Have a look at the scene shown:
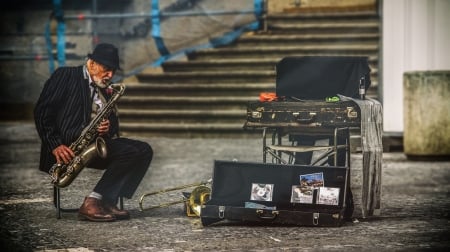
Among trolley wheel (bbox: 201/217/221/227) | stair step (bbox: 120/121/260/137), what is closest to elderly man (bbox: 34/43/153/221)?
trolley wheel (bbox: 201/217/221/227)

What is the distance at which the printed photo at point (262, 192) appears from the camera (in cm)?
790

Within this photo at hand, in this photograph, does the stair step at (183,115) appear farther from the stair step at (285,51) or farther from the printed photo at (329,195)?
the printed photo at (329,195)

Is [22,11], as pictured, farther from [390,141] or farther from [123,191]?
[123,191]

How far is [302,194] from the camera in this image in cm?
783

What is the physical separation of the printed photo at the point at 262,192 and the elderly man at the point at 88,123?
1070 millimetres

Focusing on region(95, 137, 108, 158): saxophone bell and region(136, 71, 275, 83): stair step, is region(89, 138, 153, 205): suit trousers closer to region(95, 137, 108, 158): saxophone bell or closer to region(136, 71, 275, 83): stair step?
region(95, 137, 108, 158): saxophone bell

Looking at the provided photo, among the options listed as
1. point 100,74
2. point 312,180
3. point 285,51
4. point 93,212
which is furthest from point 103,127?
point 285,51

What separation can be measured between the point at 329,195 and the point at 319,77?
1265 mm

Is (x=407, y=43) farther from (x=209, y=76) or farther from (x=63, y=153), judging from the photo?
(x=63, y=153)

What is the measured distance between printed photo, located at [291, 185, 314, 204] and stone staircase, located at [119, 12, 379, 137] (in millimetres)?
7745

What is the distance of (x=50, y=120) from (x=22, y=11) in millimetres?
10638

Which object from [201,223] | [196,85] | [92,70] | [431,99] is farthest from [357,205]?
[196,85]

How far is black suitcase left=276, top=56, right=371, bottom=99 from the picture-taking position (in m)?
8.49

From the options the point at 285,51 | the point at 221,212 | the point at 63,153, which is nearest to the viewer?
the point at 221,212
